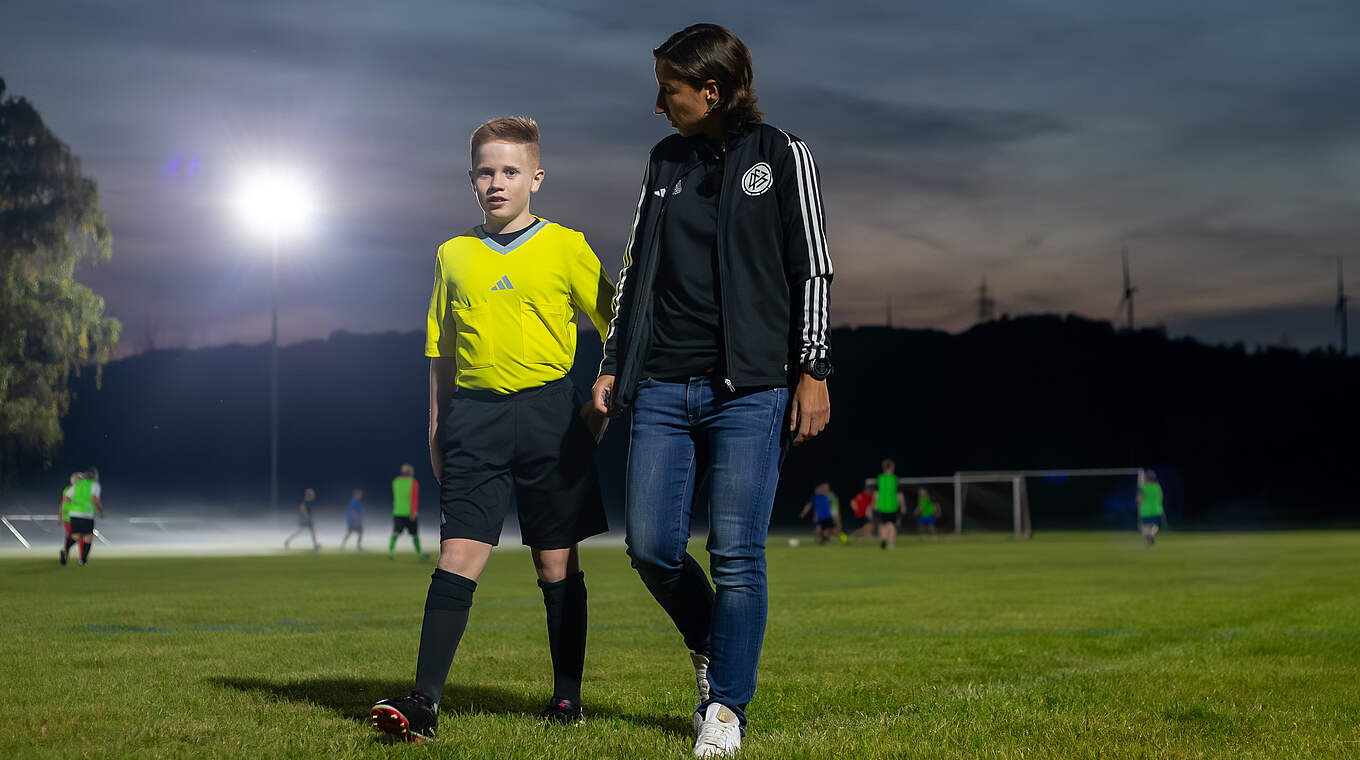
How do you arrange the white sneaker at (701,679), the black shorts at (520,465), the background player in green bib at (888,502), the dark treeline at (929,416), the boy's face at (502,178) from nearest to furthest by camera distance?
the white sneaker at (701,679) → the black shorts at (520,465) → the boy's face at (502,178) → the background player in green bib at (888,502) → the dark treeline at (929,416)

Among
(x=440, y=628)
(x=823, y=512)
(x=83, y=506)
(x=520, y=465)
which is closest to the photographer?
(x=440, y=628)

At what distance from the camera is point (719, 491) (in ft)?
13.5

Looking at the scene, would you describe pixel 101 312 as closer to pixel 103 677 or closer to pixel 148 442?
pixel 103 677

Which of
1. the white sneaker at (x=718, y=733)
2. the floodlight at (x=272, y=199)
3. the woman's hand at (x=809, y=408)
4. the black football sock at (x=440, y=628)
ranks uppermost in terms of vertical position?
the floodlight at (x=272, y=199)

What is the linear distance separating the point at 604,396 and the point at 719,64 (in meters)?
1.07

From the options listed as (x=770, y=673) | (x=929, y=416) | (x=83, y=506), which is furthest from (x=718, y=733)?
(x=929, y=416)

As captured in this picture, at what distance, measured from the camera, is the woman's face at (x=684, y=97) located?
4.16 m

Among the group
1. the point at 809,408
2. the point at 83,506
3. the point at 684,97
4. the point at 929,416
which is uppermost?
the point at 929,416

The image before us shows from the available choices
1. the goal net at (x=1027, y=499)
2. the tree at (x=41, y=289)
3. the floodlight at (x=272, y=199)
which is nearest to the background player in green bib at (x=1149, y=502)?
the goal net at (x=1027, y=499)

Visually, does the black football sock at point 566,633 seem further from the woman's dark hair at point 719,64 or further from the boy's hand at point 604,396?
the woman's dark hair at point 719,64

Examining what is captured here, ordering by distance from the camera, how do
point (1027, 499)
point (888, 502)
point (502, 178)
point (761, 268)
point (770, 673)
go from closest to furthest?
point (761, 268)
point (502, 178)
point (770, 673)
point (888, 502)
point (1027, 499)

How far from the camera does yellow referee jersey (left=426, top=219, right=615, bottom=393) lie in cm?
464

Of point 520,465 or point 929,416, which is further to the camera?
point 929,416

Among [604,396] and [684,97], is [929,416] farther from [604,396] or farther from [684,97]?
[684,97]
